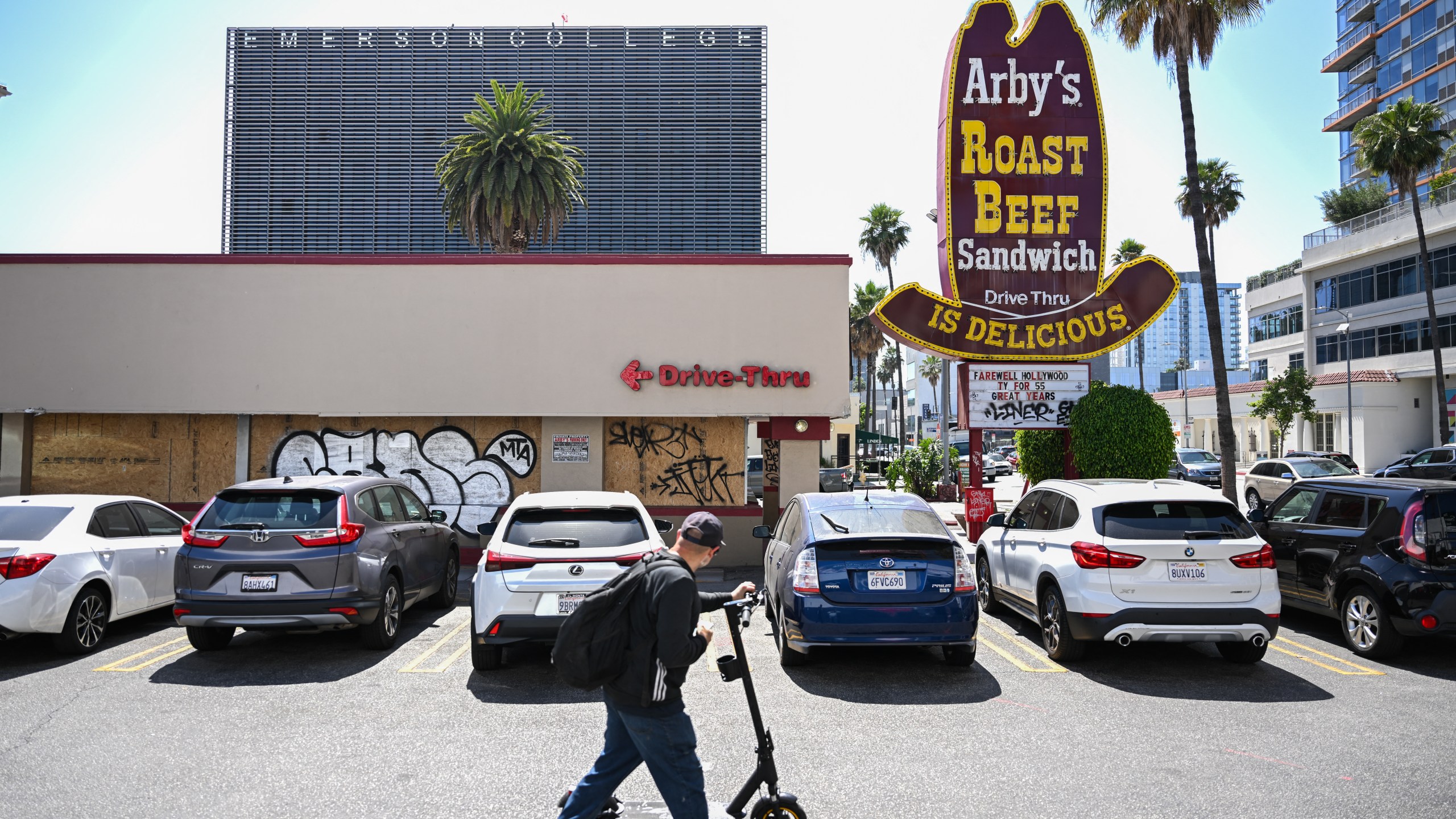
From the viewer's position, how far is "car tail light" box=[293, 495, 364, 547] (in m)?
7.95

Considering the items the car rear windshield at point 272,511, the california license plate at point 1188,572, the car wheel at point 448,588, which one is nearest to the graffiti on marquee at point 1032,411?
the california license plate at point 1188,572

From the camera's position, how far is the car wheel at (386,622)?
842 centimetres

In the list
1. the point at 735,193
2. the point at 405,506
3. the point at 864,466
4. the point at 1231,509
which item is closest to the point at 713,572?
the point at 405,506

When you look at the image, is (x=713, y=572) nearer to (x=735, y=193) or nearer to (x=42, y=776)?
(x=42, y=776)

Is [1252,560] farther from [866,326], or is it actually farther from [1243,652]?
[866,326]

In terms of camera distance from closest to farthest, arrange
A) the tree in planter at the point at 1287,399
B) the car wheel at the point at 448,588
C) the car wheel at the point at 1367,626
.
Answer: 1. the car wheel at the point at 1367,626
2. the car wheel at the point at 448,588
3. the tree in planter at the point at 1287,399

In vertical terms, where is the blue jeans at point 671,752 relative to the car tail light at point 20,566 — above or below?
below

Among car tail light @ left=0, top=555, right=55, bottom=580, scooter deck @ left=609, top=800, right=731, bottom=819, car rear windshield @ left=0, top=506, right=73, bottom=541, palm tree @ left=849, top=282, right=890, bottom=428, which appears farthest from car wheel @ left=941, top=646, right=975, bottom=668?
palm tree @ left=849, top=282, right=890, bottom=428

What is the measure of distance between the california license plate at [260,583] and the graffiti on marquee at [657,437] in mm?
7851

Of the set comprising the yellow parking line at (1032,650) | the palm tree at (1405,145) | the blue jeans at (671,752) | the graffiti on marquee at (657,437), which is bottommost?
the yellow parking line at (1032,650)

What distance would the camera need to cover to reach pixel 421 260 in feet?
48.4

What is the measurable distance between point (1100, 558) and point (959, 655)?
1444 mm

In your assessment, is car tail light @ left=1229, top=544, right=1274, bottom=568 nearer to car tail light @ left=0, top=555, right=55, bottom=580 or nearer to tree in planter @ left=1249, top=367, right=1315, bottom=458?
car tail light @ left=0, top=555, right=55, bottom=580

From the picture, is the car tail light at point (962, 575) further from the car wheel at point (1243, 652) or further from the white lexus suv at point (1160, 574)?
the car wheel at point (1243, 652)
